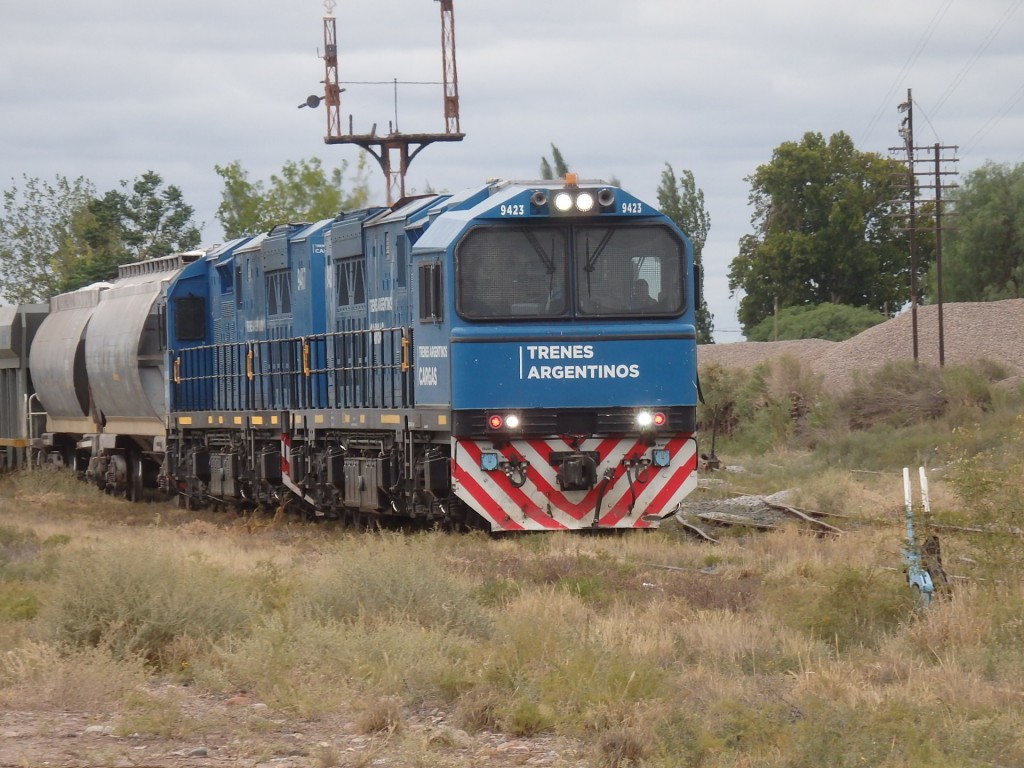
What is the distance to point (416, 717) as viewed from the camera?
827 centimetres

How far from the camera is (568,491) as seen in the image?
624 inches

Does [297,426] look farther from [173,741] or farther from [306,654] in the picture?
[173,741]

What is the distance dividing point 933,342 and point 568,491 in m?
37.8

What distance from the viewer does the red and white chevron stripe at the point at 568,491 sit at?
51.4ft

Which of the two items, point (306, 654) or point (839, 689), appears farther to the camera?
point (306, 654)

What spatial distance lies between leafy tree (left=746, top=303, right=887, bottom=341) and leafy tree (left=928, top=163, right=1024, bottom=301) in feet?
12.0

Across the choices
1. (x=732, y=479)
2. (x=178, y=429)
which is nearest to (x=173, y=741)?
(x=178, y=429)

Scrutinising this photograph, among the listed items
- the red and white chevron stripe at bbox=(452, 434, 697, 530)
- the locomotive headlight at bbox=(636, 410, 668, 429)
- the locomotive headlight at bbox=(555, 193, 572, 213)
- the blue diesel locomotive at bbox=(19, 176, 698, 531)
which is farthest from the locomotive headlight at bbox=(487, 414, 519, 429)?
Answer: the locomotive headlight at bbox=(555, 193, 572, 213)

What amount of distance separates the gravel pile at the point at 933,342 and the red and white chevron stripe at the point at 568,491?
99.2 ft

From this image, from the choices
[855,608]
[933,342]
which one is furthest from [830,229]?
[855,608]

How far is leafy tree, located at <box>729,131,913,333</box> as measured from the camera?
7394cm

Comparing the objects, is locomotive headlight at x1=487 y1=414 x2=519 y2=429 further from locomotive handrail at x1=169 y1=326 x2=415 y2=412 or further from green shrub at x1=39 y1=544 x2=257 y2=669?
green shrub at x1=39 y1=544 x2=257 y2=669

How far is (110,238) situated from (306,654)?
46218 millimetres

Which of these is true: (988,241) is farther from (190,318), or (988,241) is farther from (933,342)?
(190,318)
